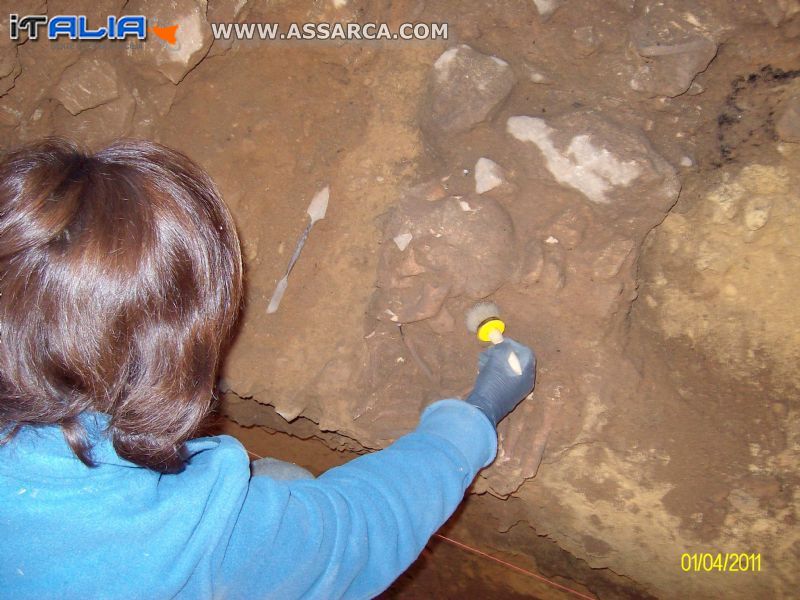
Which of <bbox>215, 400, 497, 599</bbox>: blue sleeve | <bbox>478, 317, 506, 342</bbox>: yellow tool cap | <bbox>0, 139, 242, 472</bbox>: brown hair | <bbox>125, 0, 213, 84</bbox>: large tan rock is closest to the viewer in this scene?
<bbox>0, 139, 242, 472</bbox>: brown hair

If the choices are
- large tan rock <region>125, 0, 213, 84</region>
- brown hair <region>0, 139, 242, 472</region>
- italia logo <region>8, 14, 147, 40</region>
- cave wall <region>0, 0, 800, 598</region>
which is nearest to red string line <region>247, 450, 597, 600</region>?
cave wall <region>0, 0, 800, 598</region>

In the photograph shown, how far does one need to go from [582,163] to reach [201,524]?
136cm

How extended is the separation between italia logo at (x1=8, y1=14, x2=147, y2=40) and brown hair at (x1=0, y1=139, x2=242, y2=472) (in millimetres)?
1145

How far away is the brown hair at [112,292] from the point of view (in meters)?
0.76

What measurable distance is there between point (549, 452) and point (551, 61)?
129 cm

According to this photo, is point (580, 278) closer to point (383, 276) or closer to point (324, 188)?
point (383, 276)

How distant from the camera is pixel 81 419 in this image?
0.85m

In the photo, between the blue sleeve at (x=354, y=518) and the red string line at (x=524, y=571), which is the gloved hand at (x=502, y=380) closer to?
the blue sleeve at (x=354, y=518)

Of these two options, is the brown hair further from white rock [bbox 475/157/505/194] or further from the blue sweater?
white rock [bbox 475/157/505/194]

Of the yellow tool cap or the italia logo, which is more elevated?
the italia logo

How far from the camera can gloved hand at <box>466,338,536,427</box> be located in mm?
1623

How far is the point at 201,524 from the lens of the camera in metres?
0.87
